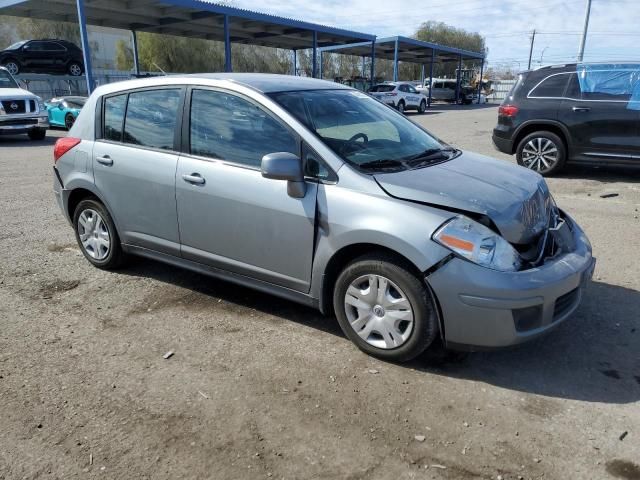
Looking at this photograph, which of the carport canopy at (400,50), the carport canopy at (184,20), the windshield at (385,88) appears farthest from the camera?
the carport canopy at (400,50)

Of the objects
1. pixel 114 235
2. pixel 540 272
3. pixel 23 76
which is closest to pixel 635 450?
pixel 540 272

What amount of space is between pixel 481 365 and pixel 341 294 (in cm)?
99

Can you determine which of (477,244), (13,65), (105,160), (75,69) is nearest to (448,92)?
(75,69)

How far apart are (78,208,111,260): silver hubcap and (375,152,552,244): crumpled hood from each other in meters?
2.74

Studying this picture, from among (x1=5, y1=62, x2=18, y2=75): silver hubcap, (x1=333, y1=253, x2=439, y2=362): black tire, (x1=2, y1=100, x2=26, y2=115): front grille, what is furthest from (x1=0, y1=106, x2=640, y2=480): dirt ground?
(x1=5, y1=62, x2=18, y2=75): silver hubcap

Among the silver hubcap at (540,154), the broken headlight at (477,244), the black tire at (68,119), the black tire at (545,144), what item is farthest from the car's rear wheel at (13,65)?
the broken headlight at (477,244)

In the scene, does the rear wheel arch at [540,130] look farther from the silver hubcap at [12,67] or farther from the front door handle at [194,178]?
the silver hubcap at [12,67]

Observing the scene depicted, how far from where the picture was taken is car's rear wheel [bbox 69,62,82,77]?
27.2 metres

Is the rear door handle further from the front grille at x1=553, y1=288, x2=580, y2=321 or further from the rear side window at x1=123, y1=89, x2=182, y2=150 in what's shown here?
the front grille at x1=553, y1=288, x2=580, y2=321

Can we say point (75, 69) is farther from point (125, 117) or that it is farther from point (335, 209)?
point (335, 209)

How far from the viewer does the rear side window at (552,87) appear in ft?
28.7

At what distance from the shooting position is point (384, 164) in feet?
11.7

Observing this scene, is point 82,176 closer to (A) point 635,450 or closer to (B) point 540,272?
(B) point 540,272

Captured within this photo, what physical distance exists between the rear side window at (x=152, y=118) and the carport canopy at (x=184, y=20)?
15.8m
